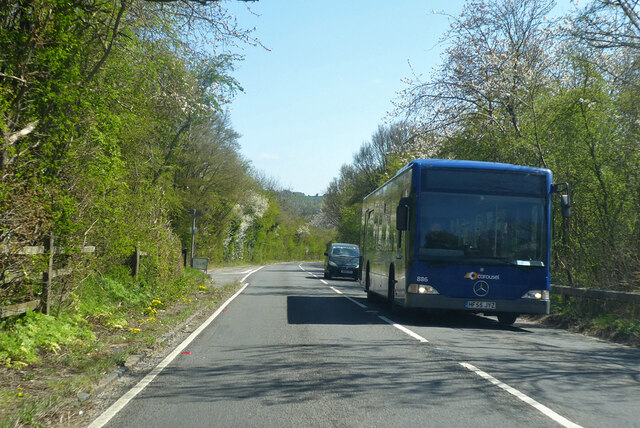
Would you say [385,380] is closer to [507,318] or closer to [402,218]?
[402,218]

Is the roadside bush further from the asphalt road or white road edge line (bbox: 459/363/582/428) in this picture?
white road edge line (bbox: 459/363/582/428)

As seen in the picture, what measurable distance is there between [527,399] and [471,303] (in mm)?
6408

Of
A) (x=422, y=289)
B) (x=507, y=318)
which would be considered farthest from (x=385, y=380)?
(x=507, y=318)

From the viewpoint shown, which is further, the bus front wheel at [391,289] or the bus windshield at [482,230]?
the bus front wheel at [391,289]

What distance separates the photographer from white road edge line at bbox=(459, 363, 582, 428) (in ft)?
18.5

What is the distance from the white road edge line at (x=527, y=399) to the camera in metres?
5.64

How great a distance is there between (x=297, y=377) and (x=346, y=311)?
8963 millimetres

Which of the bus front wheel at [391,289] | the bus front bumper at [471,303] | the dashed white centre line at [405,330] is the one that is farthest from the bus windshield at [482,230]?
the bus front wheel at [391,289]

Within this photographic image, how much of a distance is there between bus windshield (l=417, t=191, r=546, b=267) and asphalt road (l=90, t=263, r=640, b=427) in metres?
1.45

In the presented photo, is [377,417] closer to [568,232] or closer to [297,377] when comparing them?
[297,377]

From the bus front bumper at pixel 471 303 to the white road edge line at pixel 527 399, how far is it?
4405 mm

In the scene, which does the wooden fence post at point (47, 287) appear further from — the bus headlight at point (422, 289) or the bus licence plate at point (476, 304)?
the bus licence plate at point (476, 304)

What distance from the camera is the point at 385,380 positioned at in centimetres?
739

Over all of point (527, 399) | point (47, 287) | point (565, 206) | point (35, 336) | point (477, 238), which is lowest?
point (527, 399)
